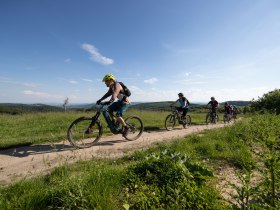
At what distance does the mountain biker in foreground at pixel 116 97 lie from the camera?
26.2ft

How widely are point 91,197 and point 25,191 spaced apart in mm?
1184

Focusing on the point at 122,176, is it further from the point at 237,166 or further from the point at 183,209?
the point at 237,166

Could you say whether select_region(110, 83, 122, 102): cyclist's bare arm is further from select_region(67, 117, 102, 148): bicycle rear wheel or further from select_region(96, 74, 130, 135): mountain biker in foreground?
select_region(67, 117, 102, 148): bicycle rear wheel

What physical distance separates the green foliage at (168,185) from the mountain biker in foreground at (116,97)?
14.2 ft

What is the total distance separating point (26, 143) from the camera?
26.5 feet

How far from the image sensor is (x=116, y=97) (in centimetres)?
806

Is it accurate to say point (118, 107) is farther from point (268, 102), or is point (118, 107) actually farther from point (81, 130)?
point (268, 102)

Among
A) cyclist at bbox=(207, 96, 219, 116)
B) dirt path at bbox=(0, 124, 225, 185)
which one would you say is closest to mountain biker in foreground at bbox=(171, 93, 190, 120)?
cyclist at bbox=(207, 96, 219, 116)

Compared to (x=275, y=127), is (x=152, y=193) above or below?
below

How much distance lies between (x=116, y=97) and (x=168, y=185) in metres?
5.24

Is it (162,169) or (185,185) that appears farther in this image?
(162,169)

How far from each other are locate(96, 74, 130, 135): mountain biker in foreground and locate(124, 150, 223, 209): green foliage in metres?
4.33

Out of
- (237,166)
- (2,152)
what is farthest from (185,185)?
(2,152)

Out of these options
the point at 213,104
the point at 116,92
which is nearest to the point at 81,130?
the point at 116,92
